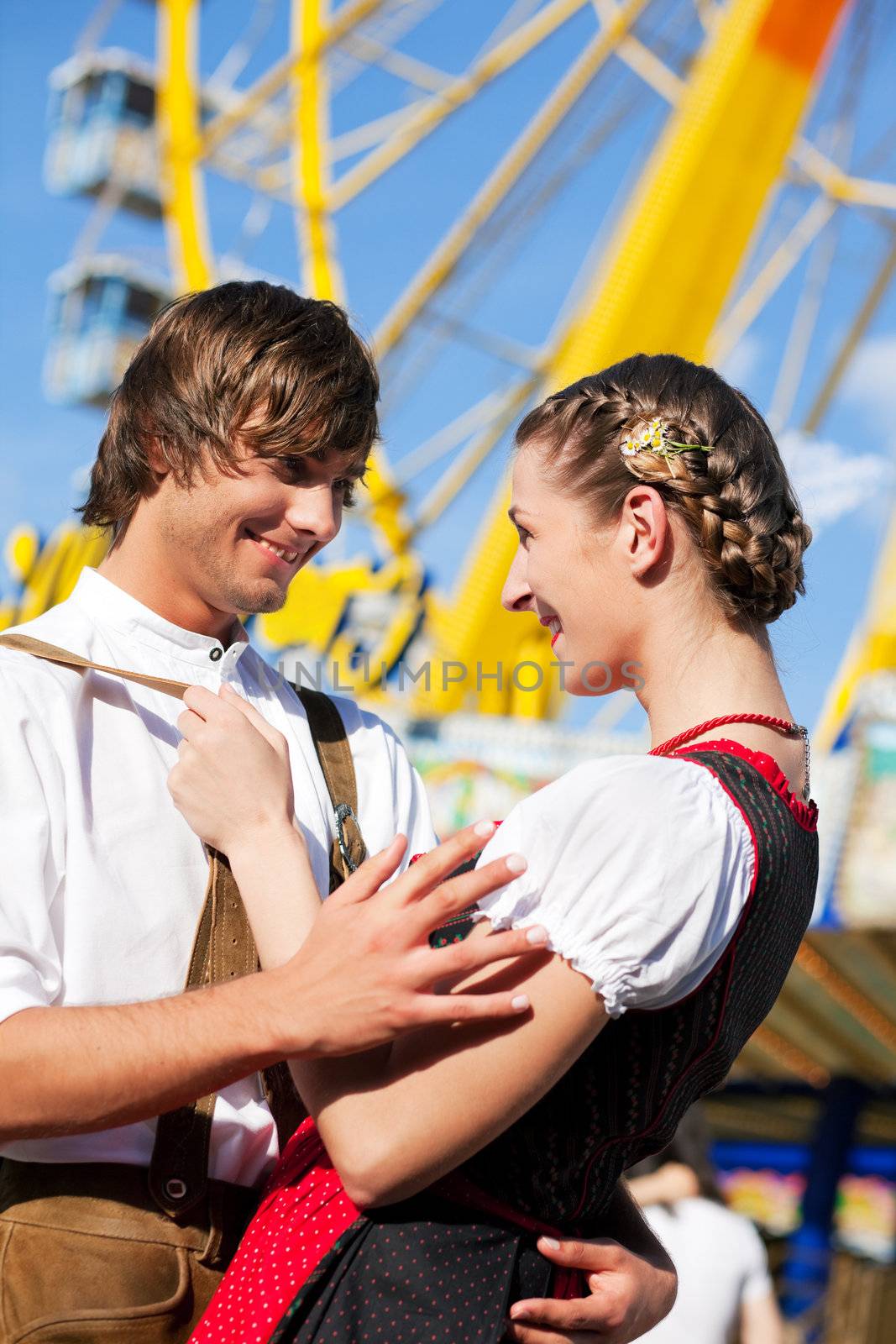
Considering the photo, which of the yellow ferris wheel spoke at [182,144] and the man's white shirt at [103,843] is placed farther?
the yellow ferris wheel spoke at [182,144]

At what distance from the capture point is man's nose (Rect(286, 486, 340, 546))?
1.89 m

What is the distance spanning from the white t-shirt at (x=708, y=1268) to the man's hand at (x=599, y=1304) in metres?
1.67

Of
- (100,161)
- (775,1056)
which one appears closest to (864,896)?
(775,1056)

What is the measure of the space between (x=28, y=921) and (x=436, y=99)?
12.3 metres

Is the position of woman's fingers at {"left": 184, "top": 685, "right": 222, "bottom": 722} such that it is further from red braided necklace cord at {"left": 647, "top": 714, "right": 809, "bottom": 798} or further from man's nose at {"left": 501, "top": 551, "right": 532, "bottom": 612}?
red braided necklace cord at {"left": 647, "top": 714, "right": 809, "bottom": 798}

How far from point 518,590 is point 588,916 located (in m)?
0.49

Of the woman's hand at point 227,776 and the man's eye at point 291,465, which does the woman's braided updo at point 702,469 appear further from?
the woman's hand at point 227,776

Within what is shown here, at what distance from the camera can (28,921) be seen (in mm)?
1534

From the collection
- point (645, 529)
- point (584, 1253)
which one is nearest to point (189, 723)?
point (645, 529)

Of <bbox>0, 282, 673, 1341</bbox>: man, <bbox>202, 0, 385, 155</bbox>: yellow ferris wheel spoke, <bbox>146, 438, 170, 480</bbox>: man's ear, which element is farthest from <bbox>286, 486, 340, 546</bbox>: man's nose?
<bbox>202, 0, 385, 155</bbox>: yellow ferris wheel spoke

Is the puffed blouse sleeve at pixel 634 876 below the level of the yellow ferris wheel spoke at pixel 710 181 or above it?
below

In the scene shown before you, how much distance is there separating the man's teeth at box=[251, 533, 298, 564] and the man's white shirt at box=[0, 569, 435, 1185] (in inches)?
6.0

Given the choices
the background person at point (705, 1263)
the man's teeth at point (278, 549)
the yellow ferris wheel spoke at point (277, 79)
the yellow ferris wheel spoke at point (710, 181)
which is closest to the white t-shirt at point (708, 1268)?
the background person at point (705, 1263)

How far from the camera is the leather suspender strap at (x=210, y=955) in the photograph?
1.59 m
